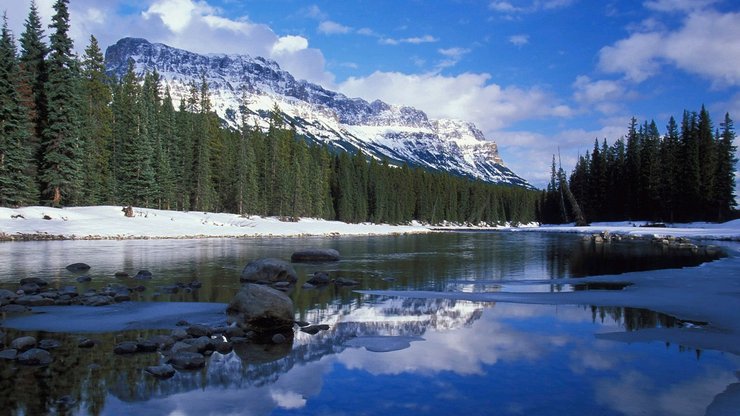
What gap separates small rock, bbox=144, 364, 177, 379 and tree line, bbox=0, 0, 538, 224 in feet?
135

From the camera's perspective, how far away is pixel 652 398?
7914mm

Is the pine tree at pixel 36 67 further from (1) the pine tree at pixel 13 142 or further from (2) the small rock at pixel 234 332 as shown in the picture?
(2) the small rock at pixel 234 332

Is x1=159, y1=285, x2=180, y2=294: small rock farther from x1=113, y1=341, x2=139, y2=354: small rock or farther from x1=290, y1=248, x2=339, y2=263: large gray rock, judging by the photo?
x1=290, y1=248, x2=339, y2=263: large gray rock

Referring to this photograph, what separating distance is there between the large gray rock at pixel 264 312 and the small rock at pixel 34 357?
14.1ft

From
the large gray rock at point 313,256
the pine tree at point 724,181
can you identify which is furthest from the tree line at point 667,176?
the large gray rock at point 313,256

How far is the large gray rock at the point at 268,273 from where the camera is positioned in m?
20.5

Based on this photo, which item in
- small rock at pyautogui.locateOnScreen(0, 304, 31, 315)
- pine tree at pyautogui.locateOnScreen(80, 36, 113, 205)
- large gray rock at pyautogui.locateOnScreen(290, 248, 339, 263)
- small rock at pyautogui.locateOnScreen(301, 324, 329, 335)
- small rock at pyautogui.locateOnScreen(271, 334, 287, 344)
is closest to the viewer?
small rock at pyautogui.locateOnScreen(271, 334, 287, 344)

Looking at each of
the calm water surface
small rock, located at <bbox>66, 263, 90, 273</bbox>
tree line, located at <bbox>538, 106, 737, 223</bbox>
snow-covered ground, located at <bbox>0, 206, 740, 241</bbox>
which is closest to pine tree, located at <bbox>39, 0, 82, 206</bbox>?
snow-covered ground, located at <bbox>0, 206, 740, 241</bbox>

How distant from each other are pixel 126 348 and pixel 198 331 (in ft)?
5.37

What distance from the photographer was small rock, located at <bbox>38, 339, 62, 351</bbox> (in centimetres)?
1041

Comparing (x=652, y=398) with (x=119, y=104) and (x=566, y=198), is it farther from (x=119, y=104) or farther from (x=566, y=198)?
(x=566, y=198)

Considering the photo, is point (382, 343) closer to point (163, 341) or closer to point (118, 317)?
point (163, 341)

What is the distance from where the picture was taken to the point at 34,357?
939cm

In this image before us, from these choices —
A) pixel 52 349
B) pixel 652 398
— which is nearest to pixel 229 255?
pixel 52 349
